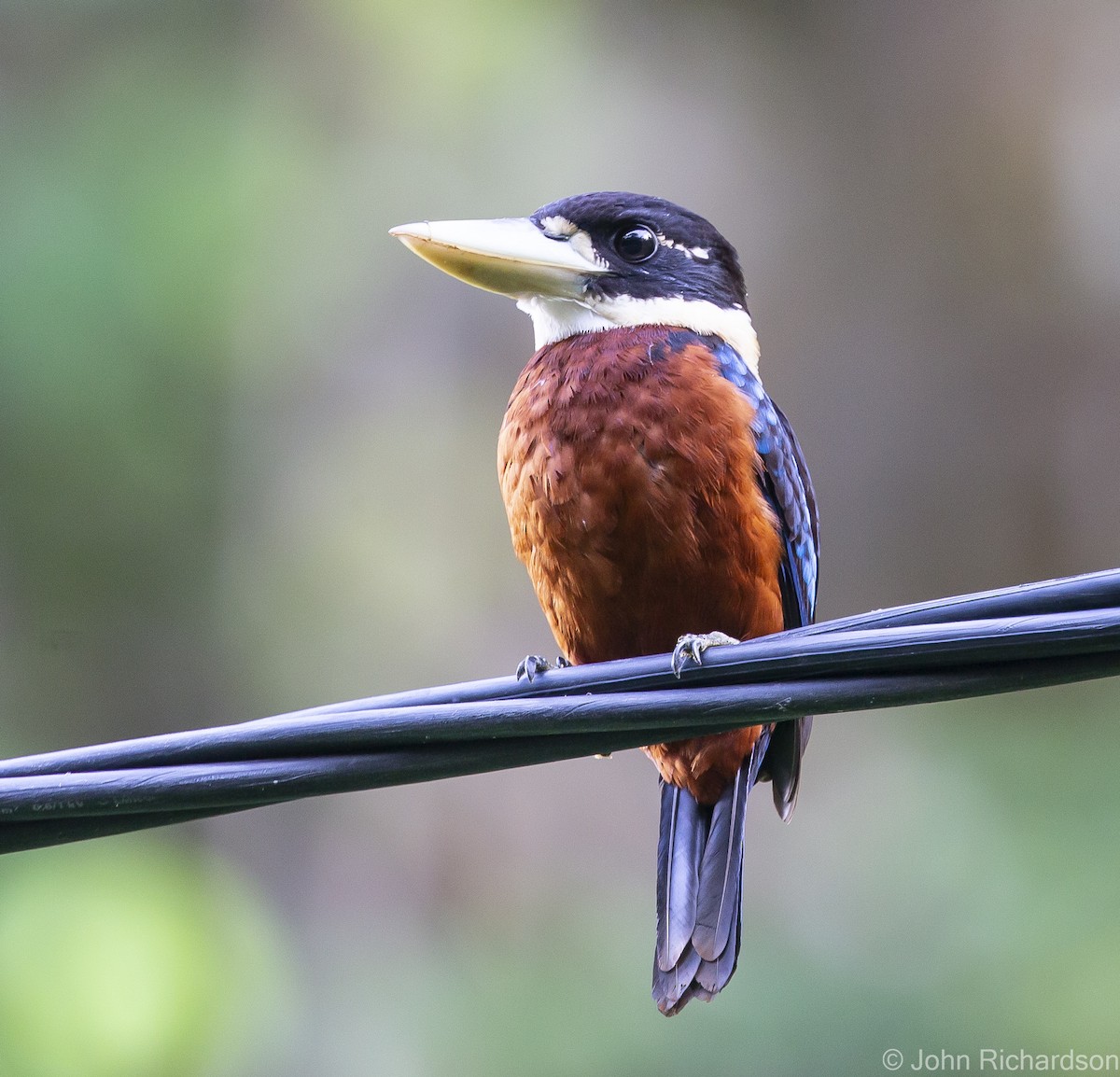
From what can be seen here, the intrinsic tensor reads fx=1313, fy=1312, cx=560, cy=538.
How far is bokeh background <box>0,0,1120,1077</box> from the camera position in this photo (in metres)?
5.10

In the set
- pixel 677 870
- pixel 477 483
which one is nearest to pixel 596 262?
pixel 677 870

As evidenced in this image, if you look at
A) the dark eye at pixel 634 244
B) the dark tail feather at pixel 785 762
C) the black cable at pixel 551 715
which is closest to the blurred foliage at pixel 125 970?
the dark tail feather at pixel 785 762

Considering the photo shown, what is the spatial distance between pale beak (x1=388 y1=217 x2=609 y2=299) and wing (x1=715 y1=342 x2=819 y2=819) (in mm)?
360

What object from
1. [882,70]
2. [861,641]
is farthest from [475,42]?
[861,641]

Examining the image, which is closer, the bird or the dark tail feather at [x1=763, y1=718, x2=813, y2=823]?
the bird

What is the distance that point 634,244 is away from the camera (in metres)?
2.91

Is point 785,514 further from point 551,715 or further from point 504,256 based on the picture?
point 551,715

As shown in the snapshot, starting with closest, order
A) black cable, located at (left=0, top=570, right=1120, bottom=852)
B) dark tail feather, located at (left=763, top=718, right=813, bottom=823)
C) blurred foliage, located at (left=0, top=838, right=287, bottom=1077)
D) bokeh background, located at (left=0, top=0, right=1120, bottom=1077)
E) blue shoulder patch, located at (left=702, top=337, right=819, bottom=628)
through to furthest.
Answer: black cable, located at (left=0, top=570, right=1120, bottom=852) < blue shoulder patch, located at (left=702, top=337, right=819, bottom=628) < dark tail feather, located at (left=763, top=718, right=813, bottom=823) < blurred foliage, located at (left=0, top=838, right=287, bottom=1077) < bokeh background, located at (left=0, top=0, right=1120, bottom=1077)

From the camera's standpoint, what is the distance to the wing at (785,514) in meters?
2.61

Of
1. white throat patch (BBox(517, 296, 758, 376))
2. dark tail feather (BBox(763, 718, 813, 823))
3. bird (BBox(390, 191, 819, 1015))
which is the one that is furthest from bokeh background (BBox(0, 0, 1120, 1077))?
white throat patch (BBox(517, 296, 758, 376))

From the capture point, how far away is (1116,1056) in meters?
4.42

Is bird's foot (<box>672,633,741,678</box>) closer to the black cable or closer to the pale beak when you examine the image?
the black cable

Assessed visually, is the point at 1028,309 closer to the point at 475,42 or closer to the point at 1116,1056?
the point at 475,42

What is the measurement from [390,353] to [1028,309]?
3.85m
